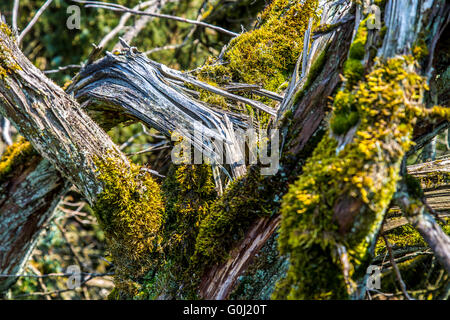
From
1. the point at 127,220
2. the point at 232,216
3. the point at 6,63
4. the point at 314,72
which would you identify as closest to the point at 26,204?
the point at 6,63

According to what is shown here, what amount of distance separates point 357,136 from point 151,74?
1.69 meters

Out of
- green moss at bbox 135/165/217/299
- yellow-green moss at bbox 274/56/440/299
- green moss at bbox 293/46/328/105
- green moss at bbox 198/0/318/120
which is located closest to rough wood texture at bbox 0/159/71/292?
green moss at bbox 135/165/217/299

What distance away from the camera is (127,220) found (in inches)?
95.1

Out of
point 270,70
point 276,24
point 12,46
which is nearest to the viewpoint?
point 12,46

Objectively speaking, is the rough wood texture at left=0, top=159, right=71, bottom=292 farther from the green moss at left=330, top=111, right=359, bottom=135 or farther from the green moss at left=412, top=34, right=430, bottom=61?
the green moss at left=412, top=34, right=430, bottom=61

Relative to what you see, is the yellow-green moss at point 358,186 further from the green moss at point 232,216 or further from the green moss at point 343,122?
the green moss at point 232,216

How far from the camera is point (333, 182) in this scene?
1621 millimetres

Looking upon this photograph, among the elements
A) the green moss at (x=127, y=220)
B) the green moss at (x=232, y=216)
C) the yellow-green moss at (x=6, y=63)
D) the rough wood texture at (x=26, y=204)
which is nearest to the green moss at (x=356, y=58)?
the green moss at (x=232, y=216)

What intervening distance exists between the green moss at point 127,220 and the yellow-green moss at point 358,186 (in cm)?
112

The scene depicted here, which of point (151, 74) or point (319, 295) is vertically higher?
point (151, 74)
